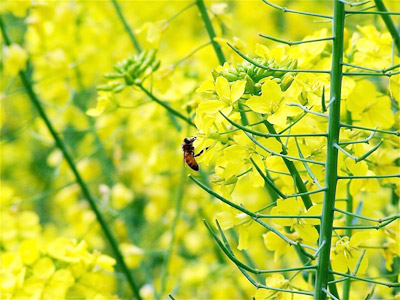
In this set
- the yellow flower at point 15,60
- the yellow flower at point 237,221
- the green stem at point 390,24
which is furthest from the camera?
the yellow flower at point 15,60

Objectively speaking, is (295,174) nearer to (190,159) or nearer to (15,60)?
(190,159)

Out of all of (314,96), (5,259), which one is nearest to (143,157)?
(5,259)

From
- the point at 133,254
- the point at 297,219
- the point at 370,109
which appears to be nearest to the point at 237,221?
the point at 297,219

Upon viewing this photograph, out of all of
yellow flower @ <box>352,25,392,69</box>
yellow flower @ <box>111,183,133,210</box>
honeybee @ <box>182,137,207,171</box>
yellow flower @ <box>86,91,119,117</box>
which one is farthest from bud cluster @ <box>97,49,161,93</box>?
yellow flower @ <box>111,183,133,210</box>

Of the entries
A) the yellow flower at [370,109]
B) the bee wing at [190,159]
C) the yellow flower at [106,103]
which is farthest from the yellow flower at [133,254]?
the yellow flower at [370,109]

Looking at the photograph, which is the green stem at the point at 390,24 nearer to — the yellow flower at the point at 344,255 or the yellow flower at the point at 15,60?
the yellow flower at the point at 344,255

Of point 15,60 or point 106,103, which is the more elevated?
point 15,60

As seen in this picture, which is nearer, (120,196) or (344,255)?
(344,255)

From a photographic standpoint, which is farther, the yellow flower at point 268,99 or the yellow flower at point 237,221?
the yellow flower at point 237,221

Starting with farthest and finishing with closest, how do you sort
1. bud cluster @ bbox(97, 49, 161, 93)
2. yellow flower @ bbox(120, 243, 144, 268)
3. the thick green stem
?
yellow flower @ bbox(120, 243, 144, 268) → bud cluster @ bbox(97, 49, 161, 93) → the thick green stem

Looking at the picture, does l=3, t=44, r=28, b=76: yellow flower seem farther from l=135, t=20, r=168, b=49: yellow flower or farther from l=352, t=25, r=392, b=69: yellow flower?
l=352, t=25, r=392, b=69: yellow flower
